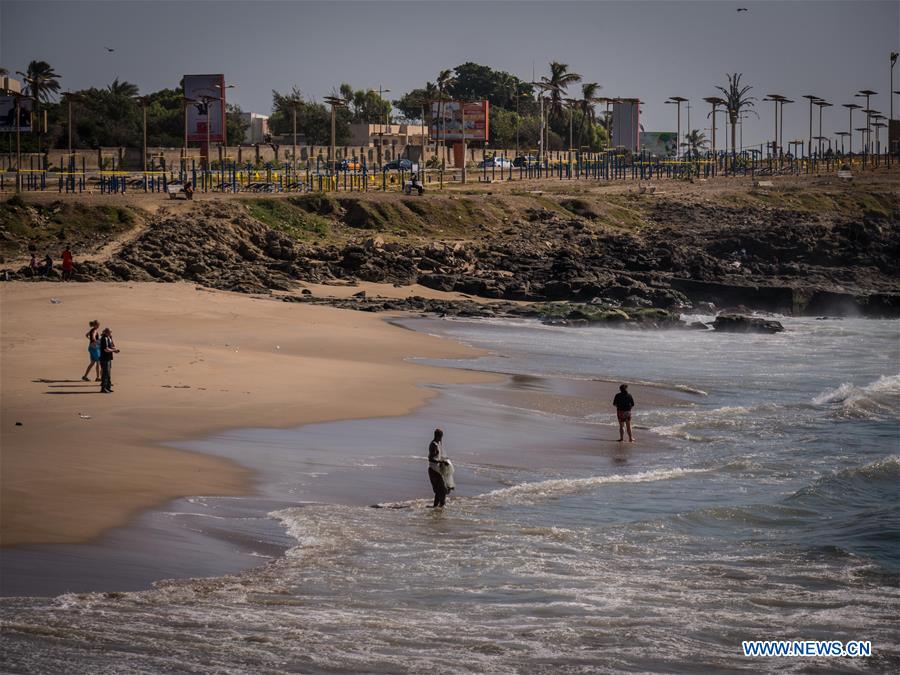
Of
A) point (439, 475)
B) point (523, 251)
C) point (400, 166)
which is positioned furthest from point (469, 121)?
point (439, 475)

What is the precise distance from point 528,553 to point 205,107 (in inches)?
2546

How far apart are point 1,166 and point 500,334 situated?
4397 cm

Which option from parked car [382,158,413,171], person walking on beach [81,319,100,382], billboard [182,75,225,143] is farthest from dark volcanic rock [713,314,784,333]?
Answer: parked car [382,158,413,171]

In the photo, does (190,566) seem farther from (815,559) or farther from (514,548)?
(815,559)

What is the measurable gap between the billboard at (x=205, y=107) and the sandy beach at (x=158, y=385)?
37434 mm

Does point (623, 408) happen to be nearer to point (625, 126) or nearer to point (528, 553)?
point (528, 553)

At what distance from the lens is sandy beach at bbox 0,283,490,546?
14.2 m

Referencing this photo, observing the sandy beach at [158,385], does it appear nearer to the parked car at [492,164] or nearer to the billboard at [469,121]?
the parked car at [492,164]

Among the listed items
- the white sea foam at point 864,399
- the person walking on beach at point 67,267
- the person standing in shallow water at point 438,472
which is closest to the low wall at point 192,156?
the person walking on beach at point 67,267

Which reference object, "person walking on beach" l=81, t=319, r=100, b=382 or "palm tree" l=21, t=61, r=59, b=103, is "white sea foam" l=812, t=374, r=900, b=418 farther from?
"palm tree" l=21, t=61, r=59, b=103

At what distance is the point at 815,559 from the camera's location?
14.1 m

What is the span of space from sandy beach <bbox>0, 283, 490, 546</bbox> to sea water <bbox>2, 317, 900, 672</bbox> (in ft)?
3.01

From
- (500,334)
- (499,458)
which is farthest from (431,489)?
(500,334)

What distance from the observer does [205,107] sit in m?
73.7
